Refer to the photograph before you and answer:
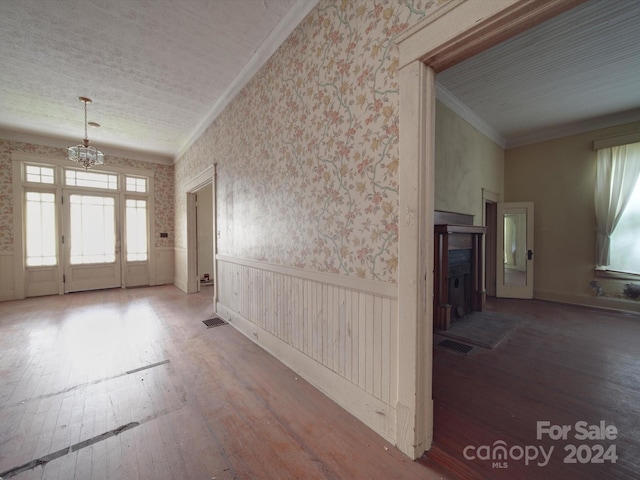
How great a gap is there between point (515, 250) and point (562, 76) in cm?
305

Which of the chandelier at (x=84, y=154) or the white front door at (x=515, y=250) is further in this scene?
the white front door at (x=515, y=250)

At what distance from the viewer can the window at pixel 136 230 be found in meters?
5.89

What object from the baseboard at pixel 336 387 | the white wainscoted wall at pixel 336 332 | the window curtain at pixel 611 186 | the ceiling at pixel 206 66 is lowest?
the baseboard at pixel 336 387

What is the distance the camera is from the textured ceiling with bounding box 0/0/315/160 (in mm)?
2141

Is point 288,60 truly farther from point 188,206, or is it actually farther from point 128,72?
point 188,206

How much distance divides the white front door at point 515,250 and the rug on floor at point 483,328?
1.47m

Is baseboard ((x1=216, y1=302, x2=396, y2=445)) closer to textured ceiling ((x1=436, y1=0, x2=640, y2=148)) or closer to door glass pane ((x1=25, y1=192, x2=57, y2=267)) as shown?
textured ceiling ((x1=436, y1=0, x2=640, y2=148))

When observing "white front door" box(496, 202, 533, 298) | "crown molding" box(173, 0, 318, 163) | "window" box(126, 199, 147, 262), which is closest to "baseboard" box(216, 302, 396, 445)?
"crown molding" box(173, 0, 318, 163)

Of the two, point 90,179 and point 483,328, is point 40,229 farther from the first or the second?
point 483,328

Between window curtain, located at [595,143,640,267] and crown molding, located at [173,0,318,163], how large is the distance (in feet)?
16.9

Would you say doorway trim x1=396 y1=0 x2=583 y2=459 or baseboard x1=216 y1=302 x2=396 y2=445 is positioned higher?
doorway trim x1=396 y1=0 x2=583 y2=459

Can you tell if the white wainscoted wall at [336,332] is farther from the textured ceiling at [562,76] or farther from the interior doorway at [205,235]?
the interior doorway at [205,235]

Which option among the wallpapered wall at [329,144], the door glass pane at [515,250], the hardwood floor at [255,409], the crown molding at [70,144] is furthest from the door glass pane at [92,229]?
the door glass pane at [515,250]

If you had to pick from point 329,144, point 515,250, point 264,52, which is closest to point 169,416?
point 329,144
